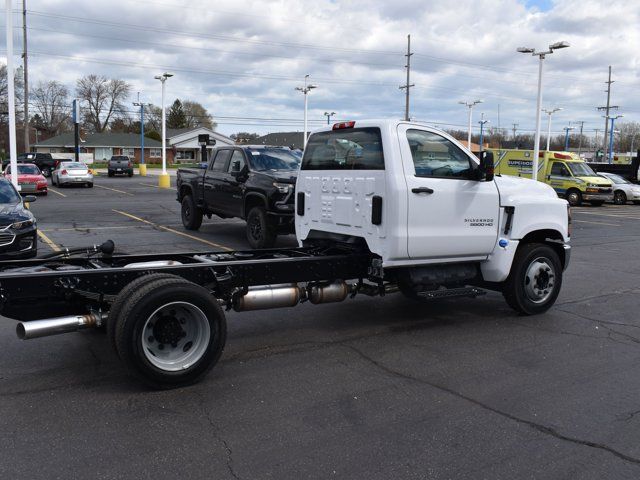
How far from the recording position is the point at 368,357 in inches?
213

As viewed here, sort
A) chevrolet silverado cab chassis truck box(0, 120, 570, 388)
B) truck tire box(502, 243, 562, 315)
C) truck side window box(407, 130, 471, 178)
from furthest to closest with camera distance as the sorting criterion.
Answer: truck tire box(502, 243, 562, 315), truck side window box(407, 130, 471, 178), chevrolet silverado cab chassis truck box(0, 120, 570, 388)

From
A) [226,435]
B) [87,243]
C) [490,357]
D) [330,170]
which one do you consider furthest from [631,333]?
[87,243]

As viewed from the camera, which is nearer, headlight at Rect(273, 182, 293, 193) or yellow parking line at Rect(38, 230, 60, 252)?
headlight at Rect(273, 182, 293, 193)

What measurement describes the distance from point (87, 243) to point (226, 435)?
10127 mm

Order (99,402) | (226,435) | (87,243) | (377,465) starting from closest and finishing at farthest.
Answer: (377,465) → (226,435) → (99,402) → (87,243)

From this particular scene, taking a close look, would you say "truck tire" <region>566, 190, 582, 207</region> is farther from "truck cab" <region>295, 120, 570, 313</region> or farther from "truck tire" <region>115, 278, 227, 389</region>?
"truck tire" <region>115, 278, 227, 389</region>

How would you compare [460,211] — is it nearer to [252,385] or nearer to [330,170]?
[330,170]

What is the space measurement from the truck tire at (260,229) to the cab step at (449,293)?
5324mm

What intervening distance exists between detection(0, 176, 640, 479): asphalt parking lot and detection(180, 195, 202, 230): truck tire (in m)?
8.33

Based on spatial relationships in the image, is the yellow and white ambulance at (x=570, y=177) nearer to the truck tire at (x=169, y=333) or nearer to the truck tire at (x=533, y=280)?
the truck tire at (x=533, y=280)

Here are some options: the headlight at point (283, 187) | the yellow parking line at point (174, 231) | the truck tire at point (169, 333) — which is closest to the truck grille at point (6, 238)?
the yellow parking line at point (174, 231)

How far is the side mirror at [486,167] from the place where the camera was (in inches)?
236

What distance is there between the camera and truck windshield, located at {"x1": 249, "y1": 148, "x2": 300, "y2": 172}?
1209 cm

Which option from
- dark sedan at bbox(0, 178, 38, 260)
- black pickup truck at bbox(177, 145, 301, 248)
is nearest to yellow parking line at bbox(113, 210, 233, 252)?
black pickup truck at bbox(177, 145, 301, 248)
